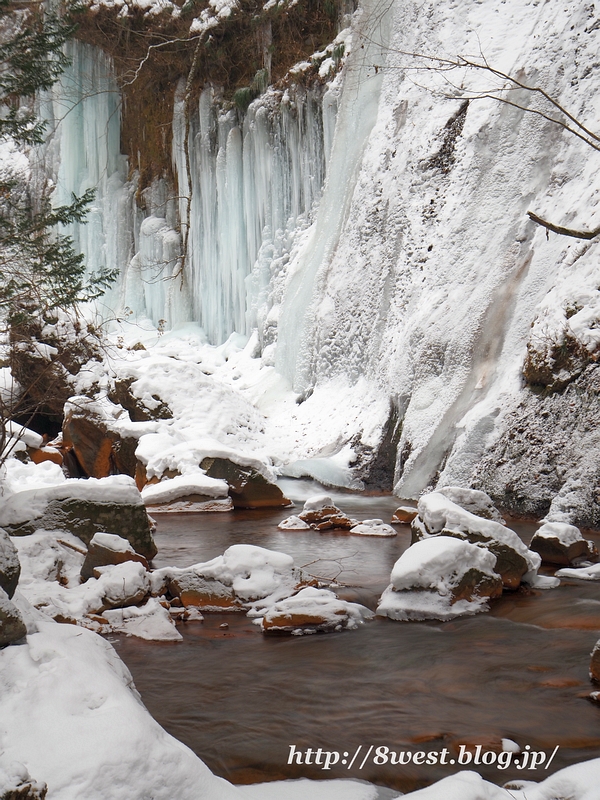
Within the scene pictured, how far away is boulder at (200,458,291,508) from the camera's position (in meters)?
10.3

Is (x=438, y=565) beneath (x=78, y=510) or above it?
beneath

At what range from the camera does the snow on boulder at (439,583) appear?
4.80 metres

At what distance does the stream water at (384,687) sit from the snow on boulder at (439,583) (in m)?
0.13

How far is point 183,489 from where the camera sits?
1002cm

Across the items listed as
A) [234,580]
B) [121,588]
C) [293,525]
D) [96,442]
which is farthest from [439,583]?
[96,442]

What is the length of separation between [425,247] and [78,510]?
795 centimetres

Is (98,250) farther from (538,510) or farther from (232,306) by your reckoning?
(538,510)

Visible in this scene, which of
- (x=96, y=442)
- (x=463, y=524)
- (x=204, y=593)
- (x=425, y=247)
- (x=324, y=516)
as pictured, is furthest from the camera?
(x=425, y=247)

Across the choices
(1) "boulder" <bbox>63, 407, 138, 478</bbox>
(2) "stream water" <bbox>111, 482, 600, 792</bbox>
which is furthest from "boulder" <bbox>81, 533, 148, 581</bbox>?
(1) "boulder" <bbox>63, 407, 138, 478</bbox>

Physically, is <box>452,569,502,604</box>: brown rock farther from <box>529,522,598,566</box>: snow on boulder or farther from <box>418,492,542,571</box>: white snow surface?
<box>529,522,598,566</box>: snow on boulder

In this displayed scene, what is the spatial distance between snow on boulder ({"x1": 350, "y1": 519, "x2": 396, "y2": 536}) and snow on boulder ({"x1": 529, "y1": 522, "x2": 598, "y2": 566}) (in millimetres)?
1826

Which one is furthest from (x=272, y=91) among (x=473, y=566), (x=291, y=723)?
(x=291, y=723)

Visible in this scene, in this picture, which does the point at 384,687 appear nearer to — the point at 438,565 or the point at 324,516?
the point at 438,565

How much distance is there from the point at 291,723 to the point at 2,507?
3.85 m
